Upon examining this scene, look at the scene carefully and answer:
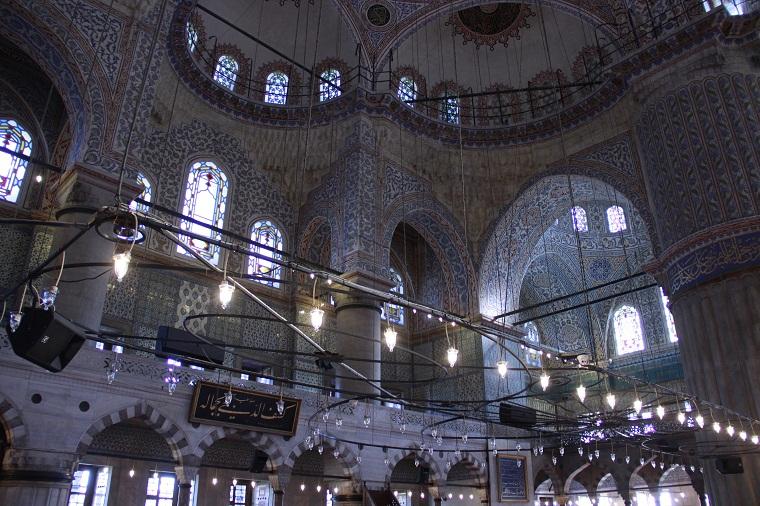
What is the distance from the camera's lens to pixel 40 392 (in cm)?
683

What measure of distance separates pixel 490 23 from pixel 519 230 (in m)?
4.79

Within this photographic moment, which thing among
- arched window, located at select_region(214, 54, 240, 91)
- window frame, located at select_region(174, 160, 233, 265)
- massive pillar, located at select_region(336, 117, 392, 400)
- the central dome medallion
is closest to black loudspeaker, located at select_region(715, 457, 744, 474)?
massive pillar, located at select_region(336, 117, 392, 400)

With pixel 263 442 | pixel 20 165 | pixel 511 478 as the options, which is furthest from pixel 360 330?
pixel 20 165

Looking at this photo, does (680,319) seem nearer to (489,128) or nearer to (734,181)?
(734,181)

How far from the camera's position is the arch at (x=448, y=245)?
13.1m

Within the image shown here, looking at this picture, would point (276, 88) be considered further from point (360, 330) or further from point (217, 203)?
point (360, 330)

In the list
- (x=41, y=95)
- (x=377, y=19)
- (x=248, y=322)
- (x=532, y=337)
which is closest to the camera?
(x=41, y=95)

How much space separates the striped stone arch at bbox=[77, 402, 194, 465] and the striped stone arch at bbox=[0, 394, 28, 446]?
2.54 feet

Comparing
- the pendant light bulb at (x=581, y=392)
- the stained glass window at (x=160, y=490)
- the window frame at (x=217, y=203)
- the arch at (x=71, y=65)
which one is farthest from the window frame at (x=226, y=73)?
the pendant light bulb at (x=581, y=392)

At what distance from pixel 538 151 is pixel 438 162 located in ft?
7.17

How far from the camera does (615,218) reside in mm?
16266

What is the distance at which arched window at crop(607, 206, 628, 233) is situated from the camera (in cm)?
1591

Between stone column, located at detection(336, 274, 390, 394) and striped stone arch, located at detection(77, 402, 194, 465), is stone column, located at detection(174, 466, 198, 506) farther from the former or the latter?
stone column, located at detection(336, 274, 390, 394)

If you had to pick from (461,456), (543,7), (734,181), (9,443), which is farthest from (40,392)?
(543,7)
